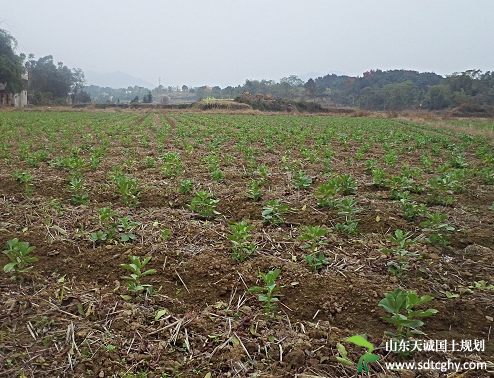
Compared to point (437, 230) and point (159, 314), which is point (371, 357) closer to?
point (159, 314)

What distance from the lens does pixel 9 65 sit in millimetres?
43219

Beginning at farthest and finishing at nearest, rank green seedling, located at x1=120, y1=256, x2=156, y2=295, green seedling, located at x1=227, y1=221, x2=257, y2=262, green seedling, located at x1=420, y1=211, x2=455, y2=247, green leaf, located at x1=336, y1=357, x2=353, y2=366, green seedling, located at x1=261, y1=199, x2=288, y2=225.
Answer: green seedling, located at x1=261, y1=199, x2=288, y2=225 < green seedling, located at x1=420, y1=211, x2=455, y2=247 < green seedling, located at x1=227, y1=221, x2=257, y2=262 < green seedling, located at x1=120, y1=256, x2=156, y2=295 < green leaf, located at x1=336, y1=357, x2=353, y2=366

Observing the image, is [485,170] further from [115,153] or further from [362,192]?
[115,153]

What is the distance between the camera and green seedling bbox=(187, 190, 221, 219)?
178 inches

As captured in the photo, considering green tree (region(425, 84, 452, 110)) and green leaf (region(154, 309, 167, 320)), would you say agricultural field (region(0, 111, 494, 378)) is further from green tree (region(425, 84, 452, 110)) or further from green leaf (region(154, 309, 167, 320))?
green tree (region(425, 84, 452, 110))

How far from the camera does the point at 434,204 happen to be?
17.5 feet

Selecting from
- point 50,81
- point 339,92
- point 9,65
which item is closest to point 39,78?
point 50,81

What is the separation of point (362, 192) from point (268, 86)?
360 feet

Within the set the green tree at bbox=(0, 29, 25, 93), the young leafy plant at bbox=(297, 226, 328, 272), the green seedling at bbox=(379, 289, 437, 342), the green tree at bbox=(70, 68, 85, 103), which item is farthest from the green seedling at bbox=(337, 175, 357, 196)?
the green tree at bbox=(70, 68, 85, 103)

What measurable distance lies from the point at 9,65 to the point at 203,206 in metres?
49.9

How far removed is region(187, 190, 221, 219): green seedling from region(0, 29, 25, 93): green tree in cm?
4893

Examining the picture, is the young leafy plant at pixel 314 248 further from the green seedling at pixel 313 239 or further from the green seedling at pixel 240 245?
the green seedling at pixel 240 245

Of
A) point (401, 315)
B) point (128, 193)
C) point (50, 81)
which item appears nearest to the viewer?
point (401, 315)

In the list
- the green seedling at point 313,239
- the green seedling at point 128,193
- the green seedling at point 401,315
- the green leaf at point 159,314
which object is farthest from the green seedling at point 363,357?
the green seedling at point 128,193
